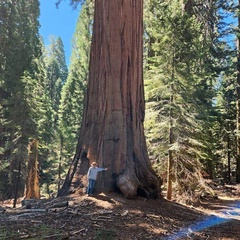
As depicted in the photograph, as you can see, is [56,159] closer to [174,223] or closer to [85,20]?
[85,20]

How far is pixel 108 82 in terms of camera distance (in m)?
7.65

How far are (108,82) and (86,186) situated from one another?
8.51ft

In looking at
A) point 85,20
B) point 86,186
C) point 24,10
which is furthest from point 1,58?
point 86,186

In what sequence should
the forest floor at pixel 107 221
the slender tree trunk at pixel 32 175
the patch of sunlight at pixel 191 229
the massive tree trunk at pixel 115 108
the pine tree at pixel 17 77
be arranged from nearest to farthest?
the forest floor at pixel 107 221
the patch of sunlight at pixel 191 229
the massive tree trunk at pixel 115 108
the slender tree trunk at pixel 32 175
the pine tree at pixel 17 77

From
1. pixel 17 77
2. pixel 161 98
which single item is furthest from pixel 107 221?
pixel 17 77

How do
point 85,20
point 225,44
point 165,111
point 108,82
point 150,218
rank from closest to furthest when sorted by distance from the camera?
point 150,218, point 108,82, point 165,111, point 225,44, point 85,20

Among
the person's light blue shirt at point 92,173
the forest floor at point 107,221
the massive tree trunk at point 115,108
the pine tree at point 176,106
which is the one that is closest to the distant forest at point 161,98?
the pine tree at point 176,106

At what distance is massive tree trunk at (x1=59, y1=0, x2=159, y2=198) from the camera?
285 inches

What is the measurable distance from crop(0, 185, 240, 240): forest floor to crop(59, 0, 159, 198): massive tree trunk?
20.3 inches

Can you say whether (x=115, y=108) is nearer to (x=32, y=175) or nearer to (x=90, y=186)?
(x=90, y=186)

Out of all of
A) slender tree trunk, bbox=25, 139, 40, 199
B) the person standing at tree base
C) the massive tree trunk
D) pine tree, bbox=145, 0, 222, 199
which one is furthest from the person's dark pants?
slender tree trunk, bbox=25, 139, 40, 199

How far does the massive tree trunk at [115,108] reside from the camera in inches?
285

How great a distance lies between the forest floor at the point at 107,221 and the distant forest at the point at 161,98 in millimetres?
2996

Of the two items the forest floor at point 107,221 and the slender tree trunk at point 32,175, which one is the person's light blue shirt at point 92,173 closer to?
the forest floor at point 107,221
